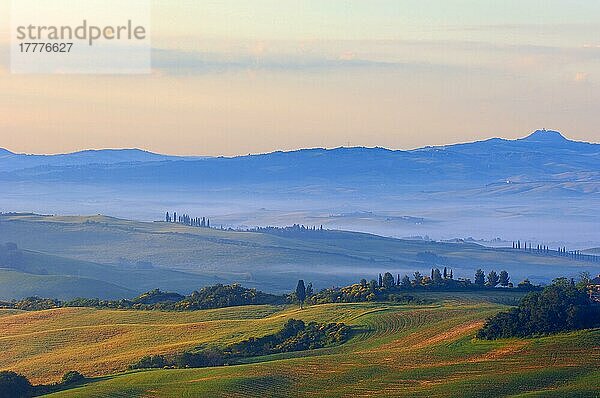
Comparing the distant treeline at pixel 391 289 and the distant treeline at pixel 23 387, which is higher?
the distant treeline at pixel 391 289

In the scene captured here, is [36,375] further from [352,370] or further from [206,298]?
[206,298]

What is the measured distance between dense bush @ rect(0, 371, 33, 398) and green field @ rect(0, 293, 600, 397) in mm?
4298

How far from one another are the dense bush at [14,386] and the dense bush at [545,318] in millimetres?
31328

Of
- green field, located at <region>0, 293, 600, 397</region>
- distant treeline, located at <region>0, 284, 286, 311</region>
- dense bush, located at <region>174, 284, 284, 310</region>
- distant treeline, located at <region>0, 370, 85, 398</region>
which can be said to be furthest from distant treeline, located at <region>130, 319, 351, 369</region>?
distant treeline, located at <region>0, 284, 286, 311</region>

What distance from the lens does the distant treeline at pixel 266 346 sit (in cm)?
9056

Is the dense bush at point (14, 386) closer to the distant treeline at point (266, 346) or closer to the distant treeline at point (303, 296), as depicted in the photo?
the distant treeline at point (266, 346)

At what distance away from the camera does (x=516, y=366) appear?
71625mm

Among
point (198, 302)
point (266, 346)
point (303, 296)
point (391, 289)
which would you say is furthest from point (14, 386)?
point (391, 289)

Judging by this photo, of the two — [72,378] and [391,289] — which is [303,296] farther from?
[72,378]

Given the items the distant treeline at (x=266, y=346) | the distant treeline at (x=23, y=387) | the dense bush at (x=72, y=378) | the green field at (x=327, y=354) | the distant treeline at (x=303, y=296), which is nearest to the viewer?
the green field at (x=327, y=354)

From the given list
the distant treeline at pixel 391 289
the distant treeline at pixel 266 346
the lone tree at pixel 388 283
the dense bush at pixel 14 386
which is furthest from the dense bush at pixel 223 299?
the dense bush at pixel 14 386

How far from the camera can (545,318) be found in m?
83.6

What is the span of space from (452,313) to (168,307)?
132 feet

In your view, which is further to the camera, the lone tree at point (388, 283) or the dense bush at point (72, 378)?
the lone tree at point (388, 283)
